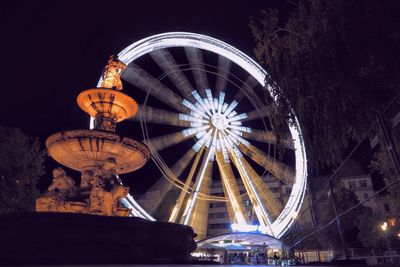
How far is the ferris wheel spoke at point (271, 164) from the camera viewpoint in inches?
739

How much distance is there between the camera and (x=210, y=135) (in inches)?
761

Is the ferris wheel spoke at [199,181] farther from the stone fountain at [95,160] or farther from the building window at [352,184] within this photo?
the building window at [352,184]

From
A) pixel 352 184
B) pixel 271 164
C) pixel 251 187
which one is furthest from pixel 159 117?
pixel 352 184

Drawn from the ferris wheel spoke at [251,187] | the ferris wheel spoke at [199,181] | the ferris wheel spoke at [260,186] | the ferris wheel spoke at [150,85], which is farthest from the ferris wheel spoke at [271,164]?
the ferris wheel spoke at [150,85]

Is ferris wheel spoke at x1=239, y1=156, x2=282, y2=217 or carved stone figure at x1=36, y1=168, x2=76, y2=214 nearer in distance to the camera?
carved stone figure at x1=36, y1=168, x2=76, y2=214

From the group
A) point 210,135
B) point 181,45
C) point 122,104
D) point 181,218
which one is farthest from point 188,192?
point 181,45

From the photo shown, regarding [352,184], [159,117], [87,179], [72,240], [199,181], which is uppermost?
[352,184]

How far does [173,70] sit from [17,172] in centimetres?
1164

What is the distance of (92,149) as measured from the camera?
9406 mm

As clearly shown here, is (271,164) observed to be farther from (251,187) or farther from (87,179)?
(87,179)

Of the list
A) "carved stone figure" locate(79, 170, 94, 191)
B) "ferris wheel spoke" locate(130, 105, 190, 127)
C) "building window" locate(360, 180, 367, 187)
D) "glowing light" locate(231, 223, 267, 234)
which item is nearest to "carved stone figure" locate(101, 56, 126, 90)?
"carved stone figure" locate(79, 170, 94, 191)

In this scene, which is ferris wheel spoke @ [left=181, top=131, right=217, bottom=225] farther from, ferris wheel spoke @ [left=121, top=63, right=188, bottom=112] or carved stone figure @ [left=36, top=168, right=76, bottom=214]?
carved stone figure @ [left=36, top=168, right=76, bottom=214]

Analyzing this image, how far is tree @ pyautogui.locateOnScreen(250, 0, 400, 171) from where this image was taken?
4848mm

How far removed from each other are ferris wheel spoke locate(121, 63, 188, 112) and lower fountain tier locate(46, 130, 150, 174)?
908 cm
